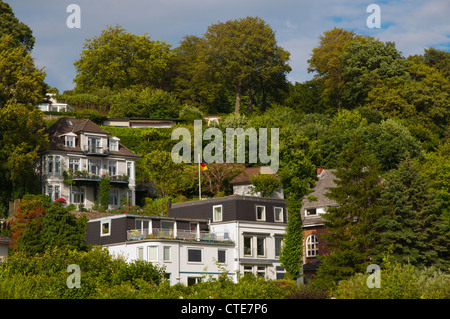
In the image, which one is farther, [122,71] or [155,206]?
[122,71]

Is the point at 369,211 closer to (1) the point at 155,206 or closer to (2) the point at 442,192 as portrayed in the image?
(2) the point at 442,192

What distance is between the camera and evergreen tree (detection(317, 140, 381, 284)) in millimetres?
55344

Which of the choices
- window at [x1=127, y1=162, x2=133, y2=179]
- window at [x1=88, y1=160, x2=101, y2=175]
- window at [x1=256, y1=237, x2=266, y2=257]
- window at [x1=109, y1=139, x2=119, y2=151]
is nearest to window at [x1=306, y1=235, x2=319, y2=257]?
window at [x1=256, y1=237, x2=266, y2=257]

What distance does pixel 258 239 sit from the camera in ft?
218

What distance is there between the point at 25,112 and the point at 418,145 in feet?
150

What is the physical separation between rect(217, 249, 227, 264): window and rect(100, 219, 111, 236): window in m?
9.22

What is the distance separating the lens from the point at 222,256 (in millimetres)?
63625

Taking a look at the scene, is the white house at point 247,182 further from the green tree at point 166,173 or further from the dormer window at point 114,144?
the dormer window at point 114,144

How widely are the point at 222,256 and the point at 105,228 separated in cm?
1003

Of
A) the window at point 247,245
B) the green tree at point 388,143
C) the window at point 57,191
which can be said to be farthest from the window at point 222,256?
the green tree at point 388,143

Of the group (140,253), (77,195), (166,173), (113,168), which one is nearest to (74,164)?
(77,195)

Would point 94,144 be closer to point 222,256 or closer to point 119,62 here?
point 222,256
